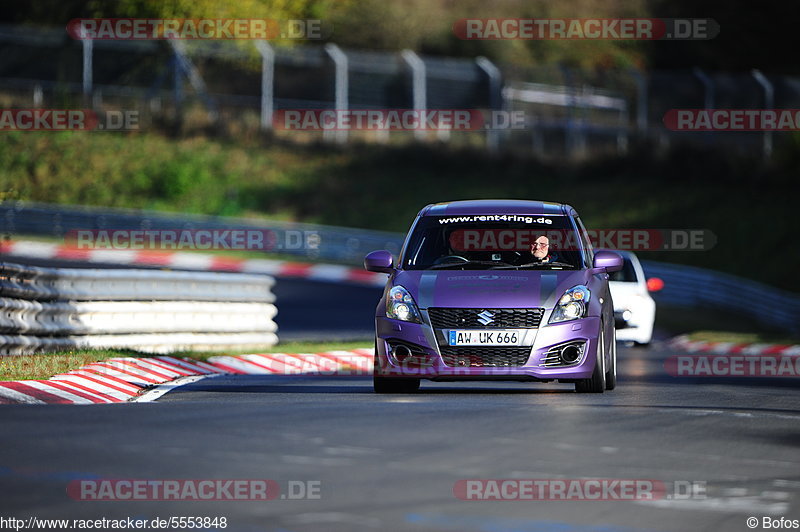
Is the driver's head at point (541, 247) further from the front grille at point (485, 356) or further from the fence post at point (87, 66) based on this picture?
the fence post at point (87, 66)

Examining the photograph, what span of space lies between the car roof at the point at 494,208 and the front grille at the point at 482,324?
157 cm

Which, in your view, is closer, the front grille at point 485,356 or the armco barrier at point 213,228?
the front grille at point 485,356

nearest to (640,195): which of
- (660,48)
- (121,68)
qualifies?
(121,68)

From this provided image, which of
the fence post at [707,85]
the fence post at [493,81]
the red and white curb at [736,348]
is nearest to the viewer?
the red and white curb at [736,348]

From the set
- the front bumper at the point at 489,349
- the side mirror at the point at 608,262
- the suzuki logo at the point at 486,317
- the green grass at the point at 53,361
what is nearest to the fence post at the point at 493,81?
the green grass at the point at 53,361

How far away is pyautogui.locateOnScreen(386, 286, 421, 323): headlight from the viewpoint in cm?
1322

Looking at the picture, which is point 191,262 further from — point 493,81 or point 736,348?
point 736,348

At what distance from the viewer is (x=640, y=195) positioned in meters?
48.2

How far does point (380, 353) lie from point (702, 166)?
35.7 m

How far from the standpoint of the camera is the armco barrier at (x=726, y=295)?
3403cm

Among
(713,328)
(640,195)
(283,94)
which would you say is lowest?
(713,328)

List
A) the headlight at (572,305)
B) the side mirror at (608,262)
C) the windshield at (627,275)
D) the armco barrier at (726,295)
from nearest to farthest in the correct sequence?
the headlight at (572,305) < the side mirror at (608,262) < the windshield at (627,275) < the armco barrier at (726,295)

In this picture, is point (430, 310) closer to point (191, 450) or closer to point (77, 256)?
point (191, 450)

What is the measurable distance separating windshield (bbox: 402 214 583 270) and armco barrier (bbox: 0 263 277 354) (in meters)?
4.15
